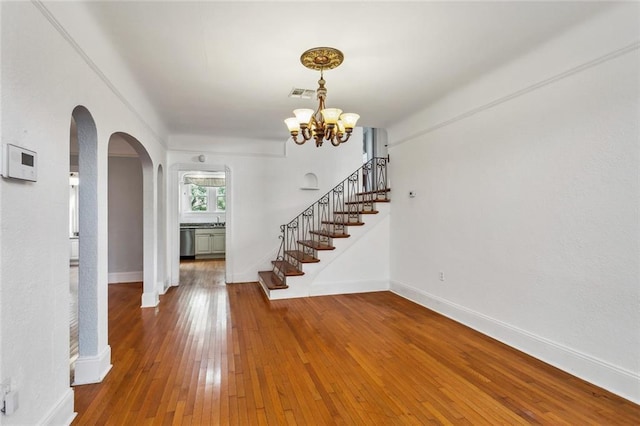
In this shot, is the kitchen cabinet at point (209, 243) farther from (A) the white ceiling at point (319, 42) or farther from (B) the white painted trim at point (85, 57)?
(B) the white painted trim at point (85, 57)

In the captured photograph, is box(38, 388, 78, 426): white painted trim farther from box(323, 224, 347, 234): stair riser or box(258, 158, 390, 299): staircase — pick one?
box(323, 224, 347, 234): stair riser

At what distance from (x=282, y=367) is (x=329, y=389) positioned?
0.52m

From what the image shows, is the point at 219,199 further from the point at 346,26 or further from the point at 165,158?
the point at 346,26

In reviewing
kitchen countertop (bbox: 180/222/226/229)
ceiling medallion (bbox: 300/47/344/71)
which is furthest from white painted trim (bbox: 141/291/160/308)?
kitchen countertop (bbox: 180/222/226/229)

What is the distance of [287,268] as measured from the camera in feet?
17.4

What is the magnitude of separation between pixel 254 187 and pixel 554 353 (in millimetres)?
5007

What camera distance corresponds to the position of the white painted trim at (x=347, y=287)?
5.08 m

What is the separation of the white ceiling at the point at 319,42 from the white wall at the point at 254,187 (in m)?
1.84

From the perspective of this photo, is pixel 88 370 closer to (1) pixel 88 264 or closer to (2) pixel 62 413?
(2) pixel 62 413

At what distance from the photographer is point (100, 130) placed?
8.27 feet

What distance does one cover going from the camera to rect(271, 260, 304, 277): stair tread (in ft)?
16.2

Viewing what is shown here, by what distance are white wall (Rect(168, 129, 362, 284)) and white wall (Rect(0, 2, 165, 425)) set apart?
3.54m

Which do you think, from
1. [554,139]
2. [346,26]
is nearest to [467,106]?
[554,139]

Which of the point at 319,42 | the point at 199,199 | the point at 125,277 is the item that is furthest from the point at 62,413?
the point at 199,199
